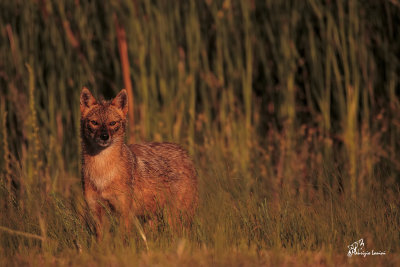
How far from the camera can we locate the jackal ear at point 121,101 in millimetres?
4684

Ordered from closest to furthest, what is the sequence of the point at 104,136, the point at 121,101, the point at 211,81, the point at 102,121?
the point at 104,136 < the point at 102,121 < the point at 121,101 < the point at 211,81

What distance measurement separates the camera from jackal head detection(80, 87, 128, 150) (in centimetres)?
441

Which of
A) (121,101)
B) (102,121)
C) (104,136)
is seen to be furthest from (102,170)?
(121,101)

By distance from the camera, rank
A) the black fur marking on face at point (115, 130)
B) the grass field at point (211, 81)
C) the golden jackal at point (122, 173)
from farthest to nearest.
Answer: the grass field at point (211, 81) < the black fur marking on face at point (115, 130) < the golden jackal at point (122, 173)

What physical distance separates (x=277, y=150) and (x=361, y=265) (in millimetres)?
3282

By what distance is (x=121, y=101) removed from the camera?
15.4 ft

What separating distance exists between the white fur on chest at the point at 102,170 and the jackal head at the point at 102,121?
0.29ft

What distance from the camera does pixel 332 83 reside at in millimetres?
7133

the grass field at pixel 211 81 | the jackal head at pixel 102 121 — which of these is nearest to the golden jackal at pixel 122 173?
the jackal head at pixel 102 121

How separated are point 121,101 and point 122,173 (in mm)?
653

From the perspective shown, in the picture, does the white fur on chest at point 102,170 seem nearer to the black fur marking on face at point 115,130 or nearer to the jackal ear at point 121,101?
the black fur marking on face at point 115,130

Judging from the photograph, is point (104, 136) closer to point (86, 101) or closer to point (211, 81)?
point (86, 101)

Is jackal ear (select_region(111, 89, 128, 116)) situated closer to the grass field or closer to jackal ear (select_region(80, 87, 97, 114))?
jackal ear (select_region(80, 87, 97, 114))

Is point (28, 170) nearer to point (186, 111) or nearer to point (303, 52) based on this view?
point (186, 111)
